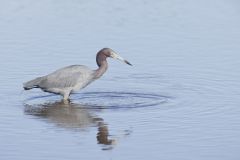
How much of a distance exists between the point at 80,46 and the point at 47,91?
321 centimetres

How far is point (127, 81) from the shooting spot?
51.7 feet

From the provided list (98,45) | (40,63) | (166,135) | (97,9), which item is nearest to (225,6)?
(97,9)

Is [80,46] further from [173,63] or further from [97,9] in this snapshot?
[97,9]

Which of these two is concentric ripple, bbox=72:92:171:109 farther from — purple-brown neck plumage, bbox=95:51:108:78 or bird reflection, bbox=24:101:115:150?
purple-brown neck plumage, bbox=95:51:108:78

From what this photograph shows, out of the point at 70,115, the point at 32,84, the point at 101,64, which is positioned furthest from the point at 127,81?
the point at 70,115

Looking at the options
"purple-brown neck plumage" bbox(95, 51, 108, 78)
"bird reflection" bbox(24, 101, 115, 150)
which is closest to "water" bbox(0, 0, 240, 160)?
"bird reflection" bbox(24, 101, 115, 150)

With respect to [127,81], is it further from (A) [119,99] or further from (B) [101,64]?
(A) [119,99]

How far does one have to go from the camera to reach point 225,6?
23.0 metres

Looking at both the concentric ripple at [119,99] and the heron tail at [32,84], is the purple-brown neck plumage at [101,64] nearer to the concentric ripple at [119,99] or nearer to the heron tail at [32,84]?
the concentric ripple at [119,99]

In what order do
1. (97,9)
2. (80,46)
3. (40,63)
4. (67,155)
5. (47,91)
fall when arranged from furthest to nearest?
1. (97,9)
2. (80,46)
3. (40,63)
4. (47,91)
5. (67,155)

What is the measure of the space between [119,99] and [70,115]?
1089mm

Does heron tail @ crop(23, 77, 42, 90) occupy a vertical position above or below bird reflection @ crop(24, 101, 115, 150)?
above

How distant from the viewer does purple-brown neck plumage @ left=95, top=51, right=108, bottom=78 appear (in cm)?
1525

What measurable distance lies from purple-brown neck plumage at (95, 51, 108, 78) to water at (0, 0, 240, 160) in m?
0.29
